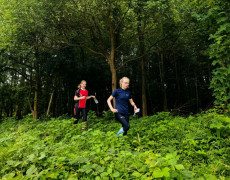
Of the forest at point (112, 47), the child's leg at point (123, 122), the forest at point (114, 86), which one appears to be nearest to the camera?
the forest at point (114, 86)

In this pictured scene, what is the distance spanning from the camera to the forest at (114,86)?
8.00ft

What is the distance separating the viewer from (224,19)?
4.74 m

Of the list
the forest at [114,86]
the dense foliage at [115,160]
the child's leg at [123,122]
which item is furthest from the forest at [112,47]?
the child's leg at [123,122]

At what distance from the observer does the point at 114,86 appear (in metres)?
10.1

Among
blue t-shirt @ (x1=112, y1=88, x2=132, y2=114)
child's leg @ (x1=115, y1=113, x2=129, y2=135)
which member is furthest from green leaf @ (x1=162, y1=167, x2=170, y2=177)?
blue t-shirt @ (x1=112, y1=88, x2=132, y2=114)

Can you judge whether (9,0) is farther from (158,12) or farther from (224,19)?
(224,19)

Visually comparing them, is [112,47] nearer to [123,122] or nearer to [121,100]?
[121,100]

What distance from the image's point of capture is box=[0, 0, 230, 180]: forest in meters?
2.44

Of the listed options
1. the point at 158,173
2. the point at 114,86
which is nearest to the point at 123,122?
the point at 158,173

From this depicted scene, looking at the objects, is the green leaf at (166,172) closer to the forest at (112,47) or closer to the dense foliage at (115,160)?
the dense foliage at (115,160)

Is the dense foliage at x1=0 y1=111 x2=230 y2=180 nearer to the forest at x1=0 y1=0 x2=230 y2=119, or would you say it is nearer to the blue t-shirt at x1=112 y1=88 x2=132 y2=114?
the blue t-shirt at x1=112 y1=88 x2=132 y2=114

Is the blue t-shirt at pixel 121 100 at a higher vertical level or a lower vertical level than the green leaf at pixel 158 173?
higher

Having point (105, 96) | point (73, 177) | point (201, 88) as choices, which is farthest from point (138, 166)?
→ point (201, 88)

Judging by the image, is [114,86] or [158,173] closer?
[158,173]
